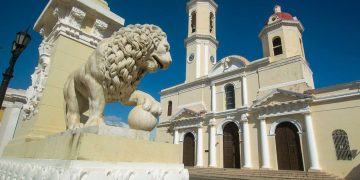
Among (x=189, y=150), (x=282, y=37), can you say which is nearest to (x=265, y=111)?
(x=282, y=37)

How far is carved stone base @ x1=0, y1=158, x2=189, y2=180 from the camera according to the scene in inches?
53.5

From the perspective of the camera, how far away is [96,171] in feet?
4.67

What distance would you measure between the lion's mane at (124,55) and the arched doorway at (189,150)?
55.4 ft

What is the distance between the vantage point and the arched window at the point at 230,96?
689 inches

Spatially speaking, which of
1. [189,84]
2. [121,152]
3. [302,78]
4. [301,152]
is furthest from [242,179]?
[121,152]

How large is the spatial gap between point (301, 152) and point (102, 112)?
13.9m

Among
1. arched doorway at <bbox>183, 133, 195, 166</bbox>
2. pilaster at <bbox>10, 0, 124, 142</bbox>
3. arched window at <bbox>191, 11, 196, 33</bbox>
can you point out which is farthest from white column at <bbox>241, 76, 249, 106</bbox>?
pilaster at <bbox>10, 0, 124, 142</bbox>

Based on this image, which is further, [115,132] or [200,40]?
[200,40]

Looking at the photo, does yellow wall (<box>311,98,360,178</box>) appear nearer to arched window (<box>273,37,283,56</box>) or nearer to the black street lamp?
arched window (<box>273,37,283,56</box>)

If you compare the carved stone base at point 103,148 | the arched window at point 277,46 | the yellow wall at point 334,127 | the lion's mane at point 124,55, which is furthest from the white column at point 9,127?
the arched window at point 277,46

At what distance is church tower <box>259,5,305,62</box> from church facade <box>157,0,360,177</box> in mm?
71

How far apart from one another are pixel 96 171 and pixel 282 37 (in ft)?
57.4

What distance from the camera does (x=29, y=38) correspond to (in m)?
4.55

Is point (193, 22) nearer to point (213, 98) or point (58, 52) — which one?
point (213, 98)
